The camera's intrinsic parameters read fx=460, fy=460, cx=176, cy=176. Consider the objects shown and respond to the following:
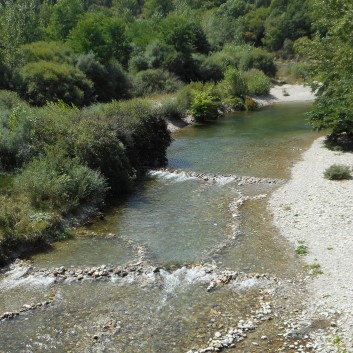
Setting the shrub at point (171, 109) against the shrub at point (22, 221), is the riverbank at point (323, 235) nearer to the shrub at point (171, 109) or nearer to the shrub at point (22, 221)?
the shrub at point (22, 221)

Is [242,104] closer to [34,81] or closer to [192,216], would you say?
[34,81]

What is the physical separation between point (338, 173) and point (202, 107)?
2586 cm

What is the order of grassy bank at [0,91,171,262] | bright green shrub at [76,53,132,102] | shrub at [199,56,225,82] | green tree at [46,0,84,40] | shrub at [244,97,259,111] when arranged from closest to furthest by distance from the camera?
grassy bank at [0,91,171,262] → bright green shrub at [76,53,132,102] → shrub at [244,97,259,111] → shrub at [199,56,225,82] → green tree at [46,0,84,40]

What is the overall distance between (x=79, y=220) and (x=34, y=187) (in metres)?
2.66

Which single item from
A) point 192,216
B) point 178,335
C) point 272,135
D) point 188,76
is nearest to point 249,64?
point 188,76

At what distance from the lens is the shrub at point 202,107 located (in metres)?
50.2

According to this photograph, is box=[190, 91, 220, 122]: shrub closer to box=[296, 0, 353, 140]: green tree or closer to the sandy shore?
box=[296, 0, 353, 140]: green tree

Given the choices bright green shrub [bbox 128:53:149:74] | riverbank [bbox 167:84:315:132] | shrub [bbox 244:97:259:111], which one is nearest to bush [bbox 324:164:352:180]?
shrub [bbox 244:97:259:111]

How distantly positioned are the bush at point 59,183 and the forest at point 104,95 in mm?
54

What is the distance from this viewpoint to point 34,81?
150 ft

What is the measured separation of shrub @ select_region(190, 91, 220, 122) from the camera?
50.2m

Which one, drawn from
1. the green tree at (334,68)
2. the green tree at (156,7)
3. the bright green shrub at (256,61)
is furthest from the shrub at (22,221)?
the green tree at (156,7)

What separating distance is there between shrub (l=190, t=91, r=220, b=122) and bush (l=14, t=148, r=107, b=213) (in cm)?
2643

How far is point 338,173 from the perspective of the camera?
26281 mm
